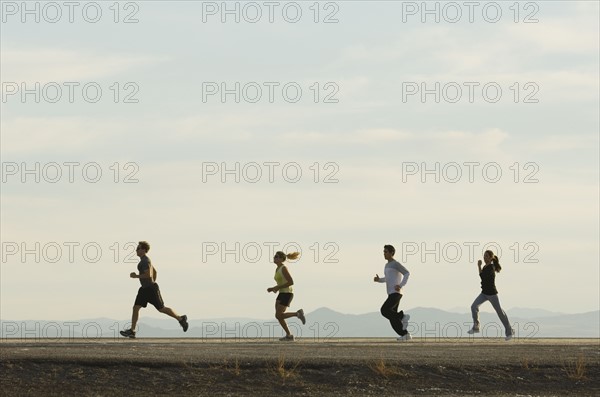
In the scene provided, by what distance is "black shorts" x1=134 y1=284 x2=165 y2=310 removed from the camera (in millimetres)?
23778

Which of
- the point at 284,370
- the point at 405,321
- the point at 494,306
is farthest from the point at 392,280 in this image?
the point at 284,370

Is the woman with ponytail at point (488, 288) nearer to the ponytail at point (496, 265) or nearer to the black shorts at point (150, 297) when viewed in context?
the ponytail at point (496, 265)

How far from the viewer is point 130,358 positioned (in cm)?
1931

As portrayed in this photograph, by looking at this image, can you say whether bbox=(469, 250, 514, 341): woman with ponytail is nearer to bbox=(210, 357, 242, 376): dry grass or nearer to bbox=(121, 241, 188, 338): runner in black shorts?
bbox=(121, 241, 188, 338): runner in black shorts

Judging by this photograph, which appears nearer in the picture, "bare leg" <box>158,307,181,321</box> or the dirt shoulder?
the dirt shoulder

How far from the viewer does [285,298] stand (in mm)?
24156

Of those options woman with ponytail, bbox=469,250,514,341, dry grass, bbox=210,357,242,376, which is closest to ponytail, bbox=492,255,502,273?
woman with ponytail, bbox=469,250,514,341

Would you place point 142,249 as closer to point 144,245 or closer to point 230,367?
point 144,245

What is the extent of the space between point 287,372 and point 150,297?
5.72 metres

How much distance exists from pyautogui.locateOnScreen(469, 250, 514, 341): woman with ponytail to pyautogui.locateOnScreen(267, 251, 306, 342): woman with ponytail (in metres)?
3.61

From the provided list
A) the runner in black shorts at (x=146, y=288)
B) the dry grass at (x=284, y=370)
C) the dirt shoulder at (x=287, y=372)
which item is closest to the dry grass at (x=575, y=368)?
the dirt shoulder at (x=287, y=372)

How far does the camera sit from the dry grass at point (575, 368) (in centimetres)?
1950

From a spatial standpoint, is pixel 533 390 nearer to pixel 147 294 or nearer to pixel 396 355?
pixel 396 355

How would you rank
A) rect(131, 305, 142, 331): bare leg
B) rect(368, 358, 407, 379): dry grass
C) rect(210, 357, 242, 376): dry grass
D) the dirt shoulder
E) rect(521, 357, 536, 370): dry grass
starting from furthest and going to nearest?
1. rect(131, 305, 142, 331): bare leg
2. rect(521, 357, 536, 370): dry grass
3. rect(368, 358, 407, 379): dry grass
4. rect(210, 357, 242, 376): dry grass
5. the dirt shoulder
